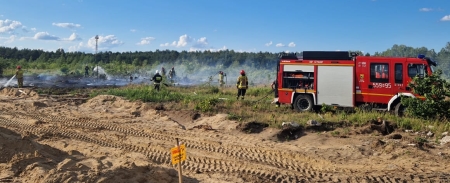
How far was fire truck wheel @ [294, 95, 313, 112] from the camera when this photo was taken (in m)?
14.5

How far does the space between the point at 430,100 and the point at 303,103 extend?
445 centimetres

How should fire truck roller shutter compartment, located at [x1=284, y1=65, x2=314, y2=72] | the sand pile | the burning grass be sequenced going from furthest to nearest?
1. the sand pile
2. fire truck roller shutter compartment, located at [x1=284, y1=65, x2=314, y2=72]
3. the burning grass

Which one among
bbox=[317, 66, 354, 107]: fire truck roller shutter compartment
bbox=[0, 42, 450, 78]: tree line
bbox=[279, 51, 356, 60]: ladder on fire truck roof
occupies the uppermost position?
bbox=[0, 42, 450, 78]: tree line

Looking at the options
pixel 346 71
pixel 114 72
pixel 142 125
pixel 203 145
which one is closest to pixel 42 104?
pixel 142 125

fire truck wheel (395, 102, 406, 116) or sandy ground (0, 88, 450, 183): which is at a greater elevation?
A: fire truck wheel (395, 102, 406, 116)

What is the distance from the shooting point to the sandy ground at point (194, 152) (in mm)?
6336

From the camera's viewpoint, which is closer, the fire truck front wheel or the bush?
the bush

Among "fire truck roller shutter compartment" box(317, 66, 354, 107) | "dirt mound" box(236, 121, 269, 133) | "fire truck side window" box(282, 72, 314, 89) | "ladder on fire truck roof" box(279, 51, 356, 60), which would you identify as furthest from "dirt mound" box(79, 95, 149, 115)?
"fire truck roller shutter compartment" box(317, 66, 354, 107)

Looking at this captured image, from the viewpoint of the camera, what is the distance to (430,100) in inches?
456

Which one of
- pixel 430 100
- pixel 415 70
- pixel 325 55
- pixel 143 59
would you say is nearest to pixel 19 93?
pixel 325 55

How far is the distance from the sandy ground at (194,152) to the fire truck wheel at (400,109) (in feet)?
8.15

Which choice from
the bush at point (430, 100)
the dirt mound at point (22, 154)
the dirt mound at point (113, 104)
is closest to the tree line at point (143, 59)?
the dirt mound at point (113, 104)

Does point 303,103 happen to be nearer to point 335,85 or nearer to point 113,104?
point 335,85

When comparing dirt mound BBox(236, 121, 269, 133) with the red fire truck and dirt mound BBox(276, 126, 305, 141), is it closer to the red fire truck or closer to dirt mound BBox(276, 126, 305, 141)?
dirt mound BBox(276, 126, 305, 141)
